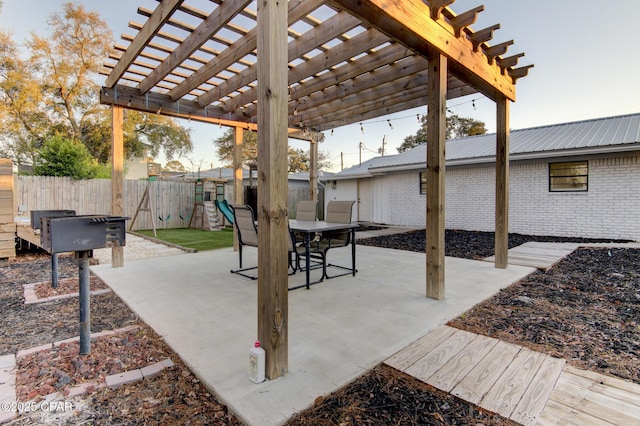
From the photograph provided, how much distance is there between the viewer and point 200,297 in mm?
3305

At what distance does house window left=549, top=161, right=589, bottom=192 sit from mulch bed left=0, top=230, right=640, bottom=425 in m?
4.92

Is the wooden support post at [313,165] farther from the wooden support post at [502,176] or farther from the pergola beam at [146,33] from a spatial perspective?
the pergola beam at [146,33]

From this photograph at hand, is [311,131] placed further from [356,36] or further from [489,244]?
[489,244]

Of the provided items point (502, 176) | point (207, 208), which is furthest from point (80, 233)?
point (207, 208)

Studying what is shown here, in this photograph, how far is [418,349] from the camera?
2.17 m

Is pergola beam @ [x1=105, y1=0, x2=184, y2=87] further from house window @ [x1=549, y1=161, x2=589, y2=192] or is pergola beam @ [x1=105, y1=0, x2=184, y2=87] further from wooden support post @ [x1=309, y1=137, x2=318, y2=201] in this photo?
house window @ [x1=549, y1=161, x2=589, y2=192]

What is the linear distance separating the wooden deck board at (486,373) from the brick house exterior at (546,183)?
7.87 metres

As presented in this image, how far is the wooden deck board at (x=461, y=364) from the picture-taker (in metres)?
1.77

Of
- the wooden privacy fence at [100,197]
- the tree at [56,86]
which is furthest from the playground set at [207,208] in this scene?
the tree at [56,86]

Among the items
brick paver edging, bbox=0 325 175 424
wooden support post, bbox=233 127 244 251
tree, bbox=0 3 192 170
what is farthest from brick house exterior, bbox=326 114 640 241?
tree, bbox=0 3 192 170

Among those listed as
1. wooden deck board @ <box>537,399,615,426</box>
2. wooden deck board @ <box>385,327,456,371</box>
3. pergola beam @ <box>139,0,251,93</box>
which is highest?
pergola beam @ <box>139,0,251,93</box>

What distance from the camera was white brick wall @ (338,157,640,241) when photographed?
7.66 m

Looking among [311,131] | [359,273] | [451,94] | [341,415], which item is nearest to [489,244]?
[451,94]

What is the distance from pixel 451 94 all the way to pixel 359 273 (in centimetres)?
316
